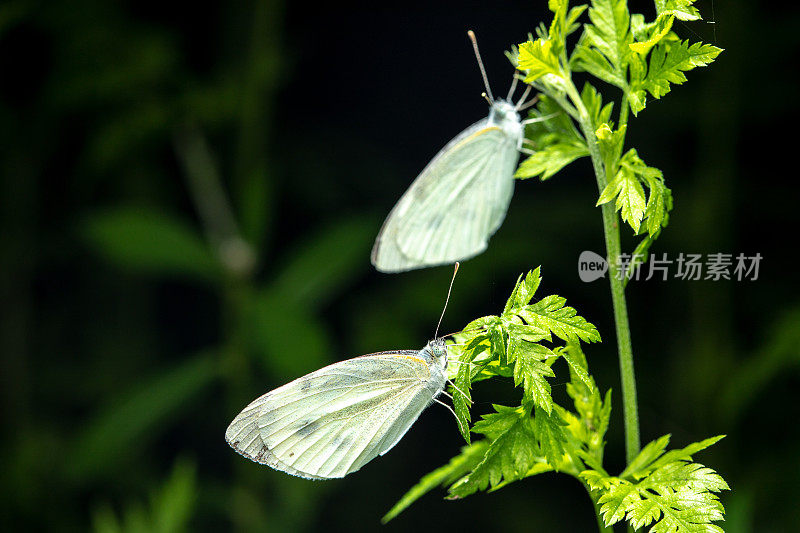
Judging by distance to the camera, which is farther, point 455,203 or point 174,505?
point 174,505

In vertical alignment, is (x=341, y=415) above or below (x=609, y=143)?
below

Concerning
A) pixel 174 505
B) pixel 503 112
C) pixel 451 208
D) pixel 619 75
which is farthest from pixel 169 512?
pixel 619 75

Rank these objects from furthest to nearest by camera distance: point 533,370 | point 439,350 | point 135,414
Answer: point 135,414, point 439,350, point 533,370

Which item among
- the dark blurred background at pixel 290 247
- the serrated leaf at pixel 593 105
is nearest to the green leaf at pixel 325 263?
the dark blurred background at pixel 290 247

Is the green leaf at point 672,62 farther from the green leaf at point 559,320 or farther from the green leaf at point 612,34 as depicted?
the green leaf at point 559,320

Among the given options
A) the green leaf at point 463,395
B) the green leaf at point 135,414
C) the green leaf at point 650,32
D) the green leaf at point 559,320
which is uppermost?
the green leaf at point 650,32

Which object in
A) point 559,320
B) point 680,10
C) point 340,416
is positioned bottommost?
point 340,416

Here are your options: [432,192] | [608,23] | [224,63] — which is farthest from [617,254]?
[224,63]

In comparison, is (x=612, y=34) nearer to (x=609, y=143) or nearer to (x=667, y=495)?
(x=609, y=143)
